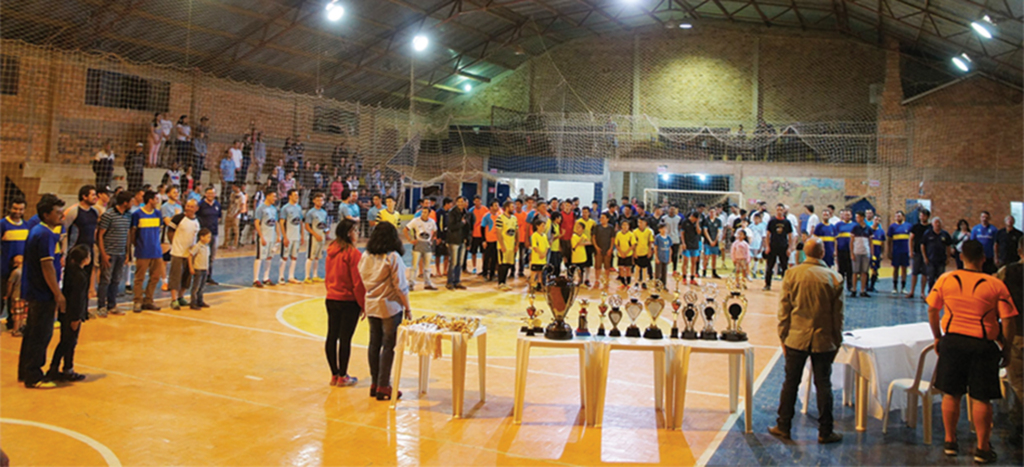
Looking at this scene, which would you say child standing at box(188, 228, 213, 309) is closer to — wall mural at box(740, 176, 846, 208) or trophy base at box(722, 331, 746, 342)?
trophy base at box(722, 331, 746, 342)

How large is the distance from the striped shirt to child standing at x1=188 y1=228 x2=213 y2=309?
0.97 m

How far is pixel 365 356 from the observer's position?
7.27 meters

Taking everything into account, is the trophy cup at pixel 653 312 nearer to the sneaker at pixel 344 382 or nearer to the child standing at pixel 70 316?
the sneaker at pixel 344 382

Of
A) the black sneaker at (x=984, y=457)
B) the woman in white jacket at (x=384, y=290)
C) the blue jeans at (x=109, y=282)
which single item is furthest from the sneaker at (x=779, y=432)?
the blue jeans at (x=109, y=282)

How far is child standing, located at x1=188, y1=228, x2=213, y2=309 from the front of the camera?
372 inches

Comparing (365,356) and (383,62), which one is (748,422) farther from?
(383,62)

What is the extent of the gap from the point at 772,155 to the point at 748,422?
20878mm

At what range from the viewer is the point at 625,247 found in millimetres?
12562

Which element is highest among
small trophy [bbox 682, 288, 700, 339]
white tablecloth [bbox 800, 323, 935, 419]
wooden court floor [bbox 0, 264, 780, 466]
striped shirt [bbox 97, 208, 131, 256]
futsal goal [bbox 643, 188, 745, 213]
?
futsal goal [bbox 643, 188, 745, 213]

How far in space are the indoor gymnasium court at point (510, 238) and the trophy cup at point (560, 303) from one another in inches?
1.2

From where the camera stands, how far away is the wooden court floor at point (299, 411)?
4.57 meters

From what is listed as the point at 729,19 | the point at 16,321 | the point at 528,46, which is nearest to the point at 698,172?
the point at 729,19

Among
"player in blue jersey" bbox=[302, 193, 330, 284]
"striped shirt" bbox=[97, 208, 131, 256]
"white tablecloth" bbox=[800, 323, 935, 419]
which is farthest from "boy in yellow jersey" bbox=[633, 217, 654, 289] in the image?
"striped shirt" bbox=[97, 208, 131, 256]

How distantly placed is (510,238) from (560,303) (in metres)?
7.17
